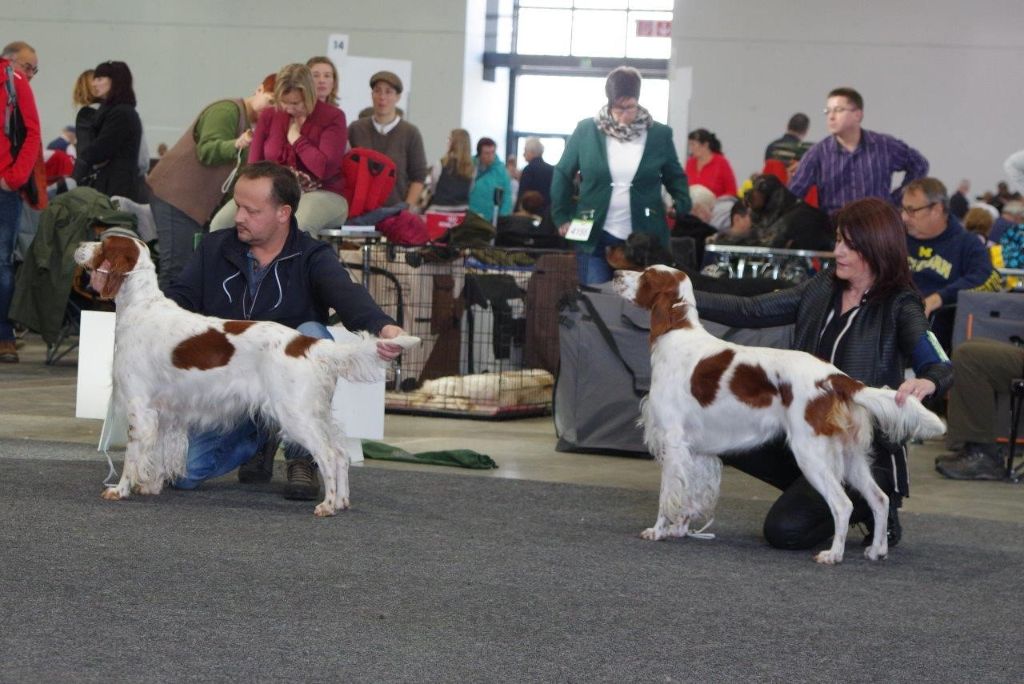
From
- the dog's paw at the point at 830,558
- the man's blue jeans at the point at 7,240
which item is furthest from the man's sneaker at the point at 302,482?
the man's blue jeans at the point at 7,240

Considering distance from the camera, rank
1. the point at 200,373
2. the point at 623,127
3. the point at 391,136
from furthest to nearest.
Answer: the point at 391,136 → the point at 623,127 → the point at 200,373

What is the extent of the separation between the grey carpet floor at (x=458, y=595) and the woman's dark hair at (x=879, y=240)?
0.69m

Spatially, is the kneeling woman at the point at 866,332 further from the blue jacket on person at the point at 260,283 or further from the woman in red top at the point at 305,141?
the woman in red top at the point at 305,141

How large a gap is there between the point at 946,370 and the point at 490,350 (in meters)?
3.18

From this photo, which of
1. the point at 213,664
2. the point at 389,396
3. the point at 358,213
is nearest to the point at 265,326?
the point at 213,664

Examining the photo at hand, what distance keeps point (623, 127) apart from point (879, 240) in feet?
9.49

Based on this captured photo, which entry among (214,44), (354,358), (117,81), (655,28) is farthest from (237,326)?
(655,28)

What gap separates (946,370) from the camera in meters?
3.39

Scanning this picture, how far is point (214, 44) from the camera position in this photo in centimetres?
1575

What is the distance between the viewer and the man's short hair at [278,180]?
3.89 metres

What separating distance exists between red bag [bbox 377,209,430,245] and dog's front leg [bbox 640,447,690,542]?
3.19 m

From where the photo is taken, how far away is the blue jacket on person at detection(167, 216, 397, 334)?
13.1 ft

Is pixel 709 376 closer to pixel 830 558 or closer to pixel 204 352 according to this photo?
pixel 830 558

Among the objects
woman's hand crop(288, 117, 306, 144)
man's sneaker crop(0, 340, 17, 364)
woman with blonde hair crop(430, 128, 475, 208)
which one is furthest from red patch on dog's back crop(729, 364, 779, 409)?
woman with blonde hair crop(430, 128, 475, 208)
